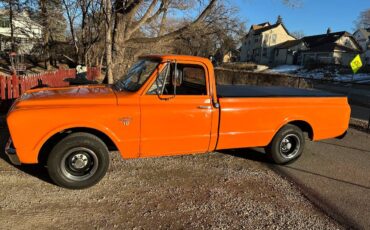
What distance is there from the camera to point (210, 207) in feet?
13.3

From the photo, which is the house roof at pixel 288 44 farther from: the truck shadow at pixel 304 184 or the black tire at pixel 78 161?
the black tire at pixel 78 161

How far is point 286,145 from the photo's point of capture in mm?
5789

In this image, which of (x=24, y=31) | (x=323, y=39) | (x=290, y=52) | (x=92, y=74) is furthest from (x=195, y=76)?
(x=323, y=39)

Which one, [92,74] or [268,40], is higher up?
[268,40]

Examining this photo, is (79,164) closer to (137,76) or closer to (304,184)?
(137,76)

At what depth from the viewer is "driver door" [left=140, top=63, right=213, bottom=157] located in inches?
181

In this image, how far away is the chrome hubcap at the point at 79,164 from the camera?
4.26 metres

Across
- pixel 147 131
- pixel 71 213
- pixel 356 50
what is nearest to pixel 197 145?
pixel 147 131

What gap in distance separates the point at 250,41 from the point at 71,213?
77.5 meters

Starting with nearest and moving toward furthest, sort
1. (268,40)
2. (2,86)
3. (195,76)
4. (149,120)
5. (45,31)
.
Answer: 1. (149,120)
2. (195,76)
3. (2,86)
4. (45,31)
5. (268,40)

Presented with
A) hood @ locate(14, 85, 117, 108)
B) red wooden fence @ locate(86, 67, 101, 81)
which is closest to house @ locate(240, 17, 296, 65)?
red wooden fence @ locate(86, 67, 101, 81)

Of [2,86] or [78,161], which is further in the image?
[2,86]

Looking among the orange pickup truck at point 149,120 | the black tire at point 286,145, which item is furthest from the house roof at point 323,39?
the orange pickup truck at point 149,120

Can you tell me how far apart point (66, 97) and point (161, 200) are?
1.89 metres
